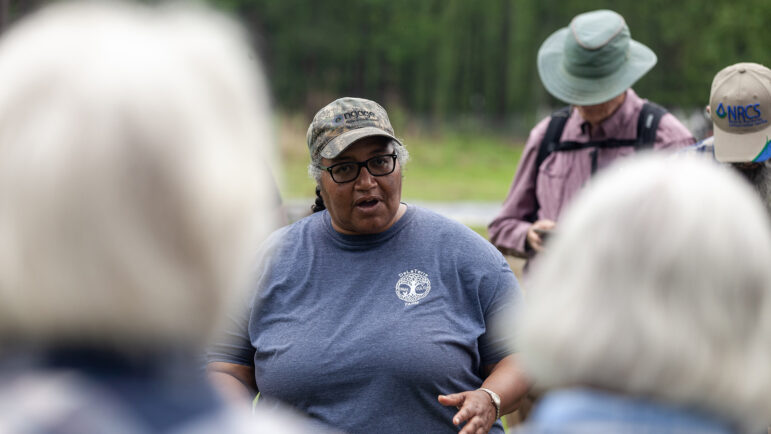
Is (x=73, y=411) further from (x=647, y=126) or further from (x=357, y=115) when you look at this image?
(x=647, y=126)

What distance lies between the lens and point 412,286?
2834 mm

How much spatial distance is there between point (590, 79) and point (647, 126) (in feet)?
1.17

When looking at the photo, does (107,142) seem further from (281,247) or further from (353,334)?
(281,247)

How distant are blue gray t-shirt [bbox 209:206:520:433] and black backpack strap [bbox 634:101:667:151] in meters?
1.28

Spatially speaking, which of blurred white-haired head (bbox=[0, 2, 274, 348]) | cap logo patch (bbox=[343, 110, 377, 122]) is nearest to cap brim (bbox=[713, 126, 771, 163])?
→ cap logo patch (bbox=[343, 110, 377, 122])

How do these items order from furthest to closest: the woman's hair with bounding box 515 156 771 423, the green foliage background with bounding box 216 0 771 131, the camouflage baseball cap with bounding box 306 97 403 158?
the green foliage background with bounding box 216 0 771 131 < the camouflage baseball cap with bounding box 306 97 403 158 < the woman's hair with bounding box 515 156 771 423

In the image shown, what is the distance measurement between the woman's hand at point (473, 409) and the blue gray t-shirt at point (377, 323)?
0.06 meters

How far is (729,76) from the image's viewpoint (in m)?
3.39

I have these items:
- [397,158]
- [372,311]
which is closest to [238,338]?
[372,311]

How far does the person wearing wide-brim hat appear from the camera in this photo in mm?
3928

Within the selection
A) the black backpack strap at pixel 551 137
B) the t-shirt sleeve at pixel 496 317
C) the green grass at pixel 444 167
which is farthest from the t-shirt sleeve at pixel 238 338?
the green grass at pixel 444 167

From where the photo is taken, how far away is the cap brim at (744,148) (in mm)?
3160

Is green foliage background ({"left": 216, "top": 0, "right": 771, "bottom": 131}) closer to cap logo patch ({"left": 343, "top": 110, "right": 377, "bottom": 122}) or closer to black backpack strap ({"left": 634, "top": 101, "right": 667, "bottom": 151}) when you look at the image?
black backpack strap ({"left": 634, "top": 101, "right": 667, "bottom": 151})

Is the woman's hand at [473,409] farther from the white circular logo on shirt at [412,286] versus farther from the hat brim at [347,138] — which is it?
the hat brim at [347,138]
